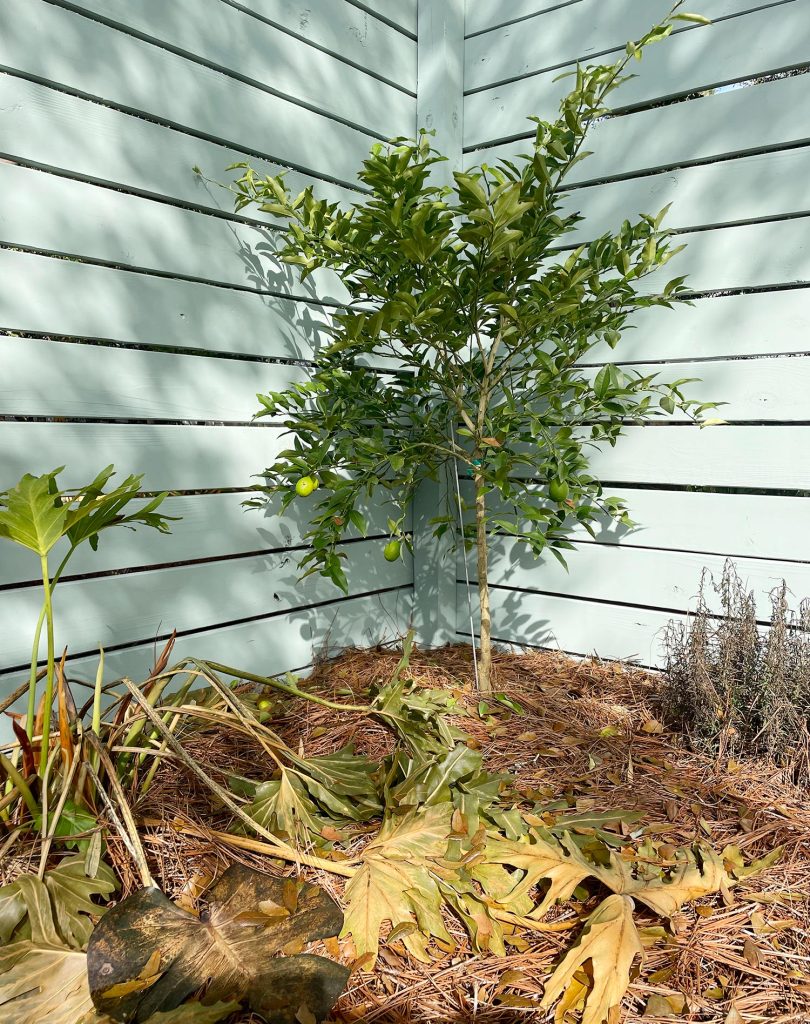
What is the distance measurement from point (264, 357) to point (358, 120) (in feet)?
3.33

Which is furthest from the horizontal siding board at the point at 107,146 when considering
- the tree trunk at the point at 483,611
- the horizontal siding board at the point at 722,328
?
the horizontal siding board at the point at 722,328

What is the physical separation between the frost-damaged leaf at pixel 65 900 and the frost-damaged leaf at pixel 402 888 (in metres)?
0.41

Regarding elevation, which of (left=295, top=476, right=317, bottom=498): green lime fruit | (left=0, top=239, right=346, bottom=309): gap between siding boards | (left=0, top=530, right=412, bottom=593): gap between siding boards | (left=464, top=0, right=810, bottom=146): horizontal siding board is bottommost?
(left=0, top=530, right=412, bottom=593): gap between siding boards

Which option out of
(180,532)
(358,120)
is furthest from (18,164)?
(358,120)

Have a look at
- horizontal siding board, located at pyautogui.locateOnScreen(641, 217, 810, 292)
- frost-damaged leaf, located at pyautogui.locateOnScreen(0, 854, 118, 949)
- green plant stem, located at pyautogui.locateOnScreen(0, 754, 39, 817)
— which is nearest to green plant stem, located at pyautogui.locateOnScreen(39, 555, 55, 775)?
green plant stem, located at pyautogui.locateOnScreen(0, 754, 39, 817)

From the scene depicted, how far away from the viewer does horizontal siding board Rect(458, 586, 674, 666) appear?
8.05 ft

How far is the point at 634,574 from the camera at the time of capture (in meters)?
2.47

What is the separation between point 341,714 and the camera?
81.8 inches

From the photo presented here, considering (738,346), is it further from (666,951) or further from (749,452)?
(666,951)

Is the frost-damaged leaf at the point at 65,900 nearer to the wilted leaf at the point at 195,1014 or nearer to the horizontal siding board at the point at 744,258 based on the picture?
the wilted leaf at the point at 195,1014

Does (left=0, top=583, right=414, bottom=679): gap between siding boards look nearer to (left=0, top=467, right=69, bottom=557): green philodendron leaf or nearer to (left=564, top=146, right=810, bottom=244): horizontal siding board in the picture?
(left=0, top=467, right=69, bottom=557): green philodendron leaf

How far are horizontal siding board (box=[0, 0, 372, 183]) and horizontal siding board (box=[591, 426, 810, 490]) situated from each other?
4.64ft

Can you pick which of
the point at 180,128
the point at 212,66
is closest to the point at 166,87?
the point at 180,128

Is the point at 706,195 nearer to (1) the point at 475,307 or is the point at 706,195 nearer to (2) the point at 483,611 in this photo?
(1) the point at 475,307
